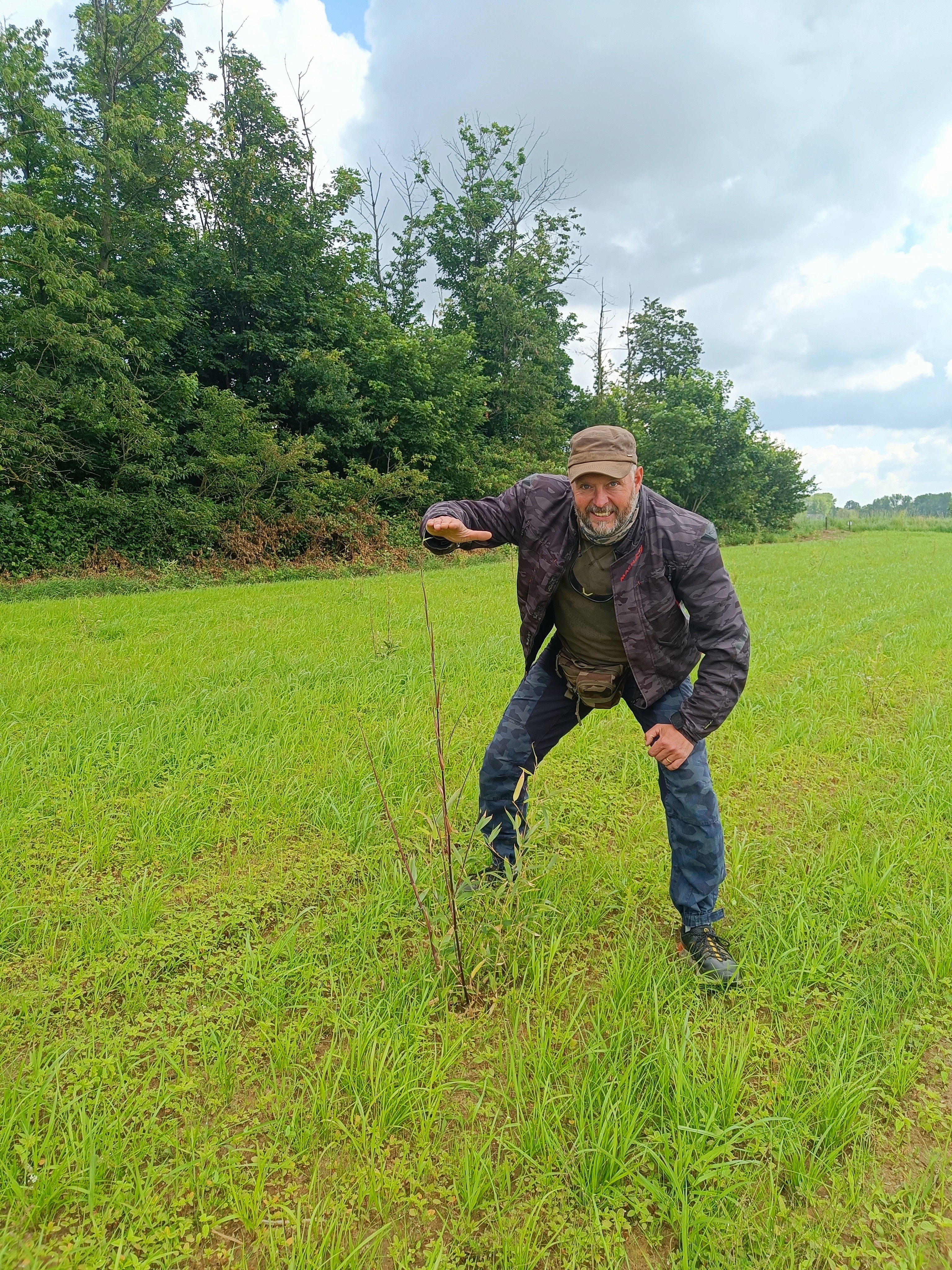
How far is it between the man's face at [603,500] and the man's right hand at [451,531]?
1.31 feet

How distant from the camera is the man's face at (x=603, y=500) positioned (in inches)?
91.1

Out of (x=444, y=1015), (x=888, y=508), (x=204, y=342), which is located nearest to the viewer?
(x=444, y=1015)

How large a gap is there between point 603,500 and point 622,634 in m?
0.50

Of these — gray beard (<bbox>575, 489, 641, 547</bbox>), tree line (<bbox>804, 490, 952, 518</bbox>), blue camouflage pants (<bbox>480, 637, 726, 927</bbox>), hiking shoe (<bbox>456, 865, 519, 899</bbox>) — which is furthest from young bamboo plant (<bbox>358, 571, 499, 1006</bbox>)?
tree line (<bbox>804, 490, 952, 518</bbox>)

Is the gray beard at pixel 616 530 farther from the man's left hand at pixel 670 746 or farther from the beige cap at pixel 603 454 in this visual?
the man's left hand at pixel 670 746

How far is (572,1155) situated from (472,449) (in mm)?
23924

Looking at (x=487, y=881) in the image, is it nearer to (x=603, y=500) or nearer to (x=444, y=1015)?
(x=444, y=1015)

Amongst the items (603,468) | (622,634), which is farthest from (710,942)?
(603,468)

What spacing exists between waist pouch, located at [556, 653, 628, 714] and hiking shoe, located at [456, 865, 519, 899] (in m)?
0.74

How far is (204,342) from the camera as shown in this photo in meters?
18.3

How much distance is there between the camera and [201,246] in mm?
18359

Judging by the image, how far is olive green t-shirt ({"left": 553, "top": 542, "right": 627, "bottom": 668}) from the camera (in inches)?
98.5

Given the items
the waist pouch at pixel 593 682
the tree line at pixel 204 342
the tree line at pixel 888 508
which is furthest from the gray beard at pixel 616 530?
the tree line at pixel 888 508

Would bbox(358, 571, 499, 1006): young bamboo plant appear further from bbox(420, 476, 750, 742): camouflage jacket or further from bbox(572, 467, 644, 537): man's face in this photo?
bbox(572, 467, 644, 537): man's face
